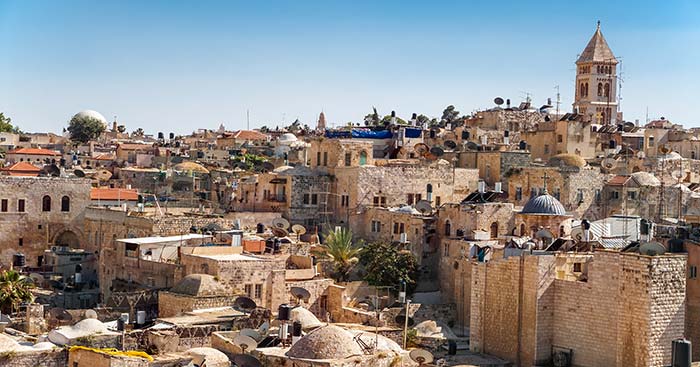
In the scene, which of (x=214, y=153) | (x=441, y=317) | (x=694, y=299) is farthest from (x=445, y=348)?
(x=214, y=153)

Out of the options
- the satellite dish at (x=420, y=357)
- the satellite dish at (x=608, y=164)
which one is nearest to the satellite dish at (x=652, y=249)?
the satellite dish at (x=420, y=357)

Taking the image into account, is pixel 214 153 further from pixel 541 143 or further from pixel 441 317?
pixel 441 317

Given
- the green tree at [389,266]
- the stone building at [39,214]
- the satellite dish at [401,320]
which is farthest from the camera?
the stone building at [39,214]

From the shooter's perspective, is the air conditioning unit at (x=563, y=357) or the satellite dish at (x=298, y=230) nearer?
the air conditioning unit at (x=563, y=357)

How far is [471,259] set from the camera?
35656 millimetres

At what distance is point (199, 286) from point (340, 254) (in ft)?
25.7

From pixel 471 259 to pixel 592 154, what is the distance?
21591 millimetres

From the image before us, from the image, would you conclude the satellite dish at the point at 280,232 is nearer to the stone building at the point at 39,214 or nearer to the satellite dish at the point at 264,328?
the stone building at the point at 39,214

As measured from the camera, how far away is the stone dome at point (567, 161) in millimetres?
49812

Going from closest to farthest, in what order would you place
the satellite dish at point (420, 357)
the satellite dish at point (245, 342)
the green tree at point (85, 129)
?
the satellite dish at point (245, 342) → the satellite dish at point (420, 357) → the green tree at point (85, 129)

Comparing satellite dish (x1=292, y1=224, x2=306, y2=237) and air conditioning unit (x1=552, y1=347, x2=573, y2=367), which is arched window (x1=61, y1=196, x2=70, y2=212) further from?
air conditioning unit (x1=552, y1=347, x2=573, y2=367)

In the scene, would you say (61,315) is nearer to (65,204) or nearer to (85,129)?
(65,204)

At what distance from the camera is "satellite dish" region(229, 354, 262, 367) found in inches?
957

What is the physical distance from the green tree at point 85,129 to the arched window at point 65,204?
4150 cm
